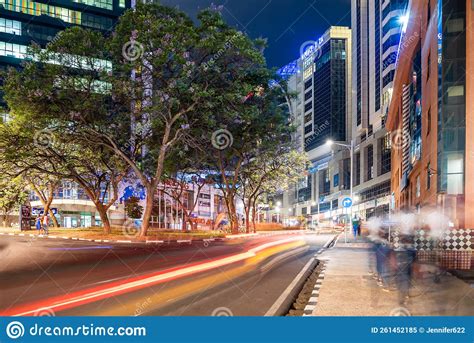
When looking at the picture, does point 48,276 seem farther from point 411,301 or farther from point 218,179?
point 218,179

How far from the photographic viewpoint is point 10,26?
2963 inches

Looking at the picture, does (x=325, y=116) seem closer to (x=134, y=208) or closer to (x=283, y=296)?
(x=134, y=208)

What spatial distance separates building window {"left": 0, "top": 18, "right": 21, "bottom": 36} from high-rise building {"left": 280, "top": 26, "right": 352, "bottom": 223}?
68441 mm

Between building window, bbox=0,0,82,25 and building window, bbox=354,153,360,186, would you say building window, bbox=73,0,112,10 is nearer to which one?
building window, bbox=0,0,82,25

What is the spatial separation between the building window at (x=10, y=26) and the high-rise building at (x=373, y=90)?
5758cm

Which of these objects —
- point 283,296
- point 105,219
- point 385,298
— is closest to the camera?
point 385,298

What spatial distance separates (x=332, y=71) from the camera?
126m

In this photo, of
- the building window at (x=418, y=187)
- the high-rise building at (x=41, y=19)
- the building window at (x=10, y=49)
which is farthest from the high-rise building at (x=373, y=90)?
the building window at (x=10, y=49)

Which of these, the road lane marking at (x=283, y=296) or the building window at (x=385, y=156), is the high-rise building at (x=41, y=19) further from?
the road lane marking at (x=283, y=296)

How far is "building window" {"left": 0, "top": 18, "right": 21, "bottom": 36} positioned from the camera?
74.6 meters

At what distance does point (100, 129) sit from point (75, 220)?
4825 cm

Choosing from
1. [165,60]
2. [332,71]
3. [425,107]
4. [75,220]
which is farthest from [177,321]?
[332,71]

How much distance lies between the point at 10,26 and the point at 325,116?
81560 mm

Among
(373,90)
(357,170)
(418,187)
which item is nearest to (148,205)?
(418,187)
